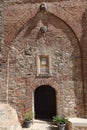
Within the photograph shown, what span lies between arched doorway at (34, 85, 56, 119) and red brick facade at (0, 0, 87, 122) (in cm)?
159

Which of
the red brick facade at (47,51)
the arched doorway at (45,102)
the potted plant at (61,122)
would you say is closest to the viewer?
the potted plant at (61,122)

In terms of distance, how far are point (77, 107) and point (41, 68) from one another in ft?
9.50

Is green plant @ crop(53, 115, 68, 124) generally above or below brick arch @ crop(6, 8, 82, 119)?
below

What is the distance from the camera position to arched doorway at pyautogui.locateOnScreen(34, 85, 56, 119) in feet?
40.8

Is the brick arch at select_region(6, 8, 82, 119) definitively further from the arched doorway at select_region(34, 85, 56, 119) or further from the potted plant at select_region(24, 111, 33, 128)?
the arched doorway at select_region(34, 85, 56, 119)

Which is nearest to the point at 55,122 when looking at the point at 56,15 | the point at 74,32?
the point at 74,32

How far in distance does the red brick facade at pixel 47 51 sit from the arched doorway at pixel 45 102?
159cm

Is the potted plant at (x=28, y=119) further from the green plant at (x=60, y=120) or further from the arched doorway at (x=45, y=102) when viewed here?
the arched doorway at (x=45, y=102)

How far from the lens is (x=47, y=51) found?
11.3 m

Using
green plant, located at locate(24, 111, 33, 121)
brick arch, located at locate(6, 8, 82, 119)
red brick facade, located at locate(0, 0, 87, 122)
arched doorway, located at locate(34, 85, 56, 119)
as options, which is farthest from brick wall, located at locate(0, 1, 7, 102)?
arched doorway, located at locate(34, 85, 56, 119)

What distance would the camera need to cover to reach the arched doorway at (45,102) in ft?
40.8

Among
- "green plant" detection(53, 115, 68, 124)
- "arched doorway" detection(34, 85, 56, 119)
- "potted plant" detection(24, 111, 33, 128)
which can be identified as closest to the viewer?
"green plant" detection(53, 115, 68, 124)

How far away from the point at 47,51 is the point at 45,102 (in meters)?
3.34

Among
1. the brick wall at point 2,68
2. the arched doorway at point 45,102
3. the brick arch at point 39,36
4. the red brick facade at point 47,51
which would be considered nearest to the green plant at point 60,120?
the red brick facade at point 47,51
